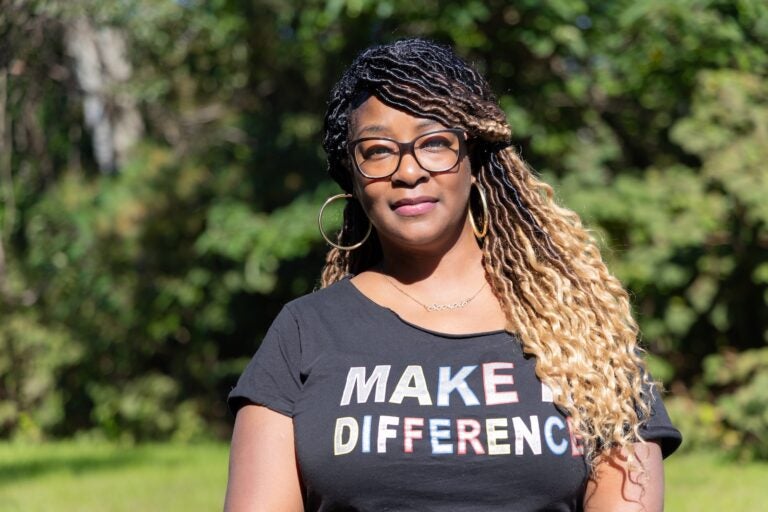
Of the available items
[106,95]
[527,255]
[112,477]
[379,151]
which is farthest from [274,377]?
[106,95]

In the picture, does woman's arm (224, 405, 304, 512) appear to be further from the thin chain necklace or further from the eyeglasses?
the eyeglasses

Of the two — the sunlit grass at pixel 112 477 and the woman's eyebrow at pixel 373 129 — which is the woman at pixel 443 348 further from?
the sunlit grass at pixel 112 477

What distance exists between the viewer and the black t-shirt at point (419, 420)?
7.41ft

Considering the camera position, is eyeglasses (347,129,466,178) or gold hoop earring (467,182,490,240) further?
gold hoop earring (467,182,490,240)

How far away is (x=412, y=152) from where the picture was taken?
2.51 meters

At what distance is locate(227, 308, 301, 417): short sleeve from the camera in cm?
235

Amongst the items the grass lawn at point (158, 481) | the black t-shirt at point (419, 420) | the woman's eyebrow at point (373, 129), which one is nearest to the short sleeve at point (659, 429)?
the black t-shirt at point (419, 420)

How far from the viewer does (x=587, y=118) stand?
9609 mm

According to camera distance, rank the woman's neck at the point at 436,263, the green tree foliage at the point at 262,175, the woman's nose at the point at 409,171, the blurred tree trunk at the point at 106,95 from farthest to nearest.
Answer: the blurred tree trunk at the point at 106,95 → the green tree foliage at the point at 262,175 → the woman's neck at the point at 436,263 → the woman's nose at the point at 409,171

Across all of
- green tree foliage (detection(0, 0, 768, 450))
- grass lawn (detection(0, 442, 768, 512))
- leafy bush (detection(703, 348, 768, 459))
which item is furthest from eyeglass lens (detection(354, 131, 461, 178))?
leafy bush (detection(703, 348, 768, 459))

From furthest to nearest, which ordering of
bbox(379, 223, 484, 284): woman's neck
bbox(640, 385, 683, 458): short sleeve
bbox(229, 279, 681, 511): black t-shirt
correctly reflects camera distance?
bbox(379, 223, 484, 284): woman's neck < bbox(640, 385, 683, 458): short sleeve < bbox(229, 279, 681, 511): black t-shirt

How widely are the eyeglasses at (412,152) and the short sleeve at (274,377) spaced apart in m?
0.39

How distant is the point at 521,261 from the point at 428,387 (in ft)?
1.46

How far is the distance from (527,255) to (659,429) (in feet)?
1.61
